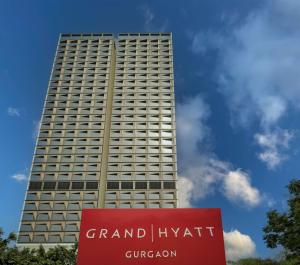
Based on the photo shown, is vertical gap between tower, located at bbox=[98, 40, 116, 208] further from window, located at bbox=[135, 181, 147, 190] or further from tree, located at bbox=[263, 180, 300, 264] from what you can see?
tree, located at bbox=[263, 180, 300, 264]

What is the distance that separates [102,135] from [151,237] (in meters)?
77.5

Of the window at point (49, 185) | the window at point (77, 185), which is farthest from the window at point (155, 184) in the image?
the window at point (49, 185)

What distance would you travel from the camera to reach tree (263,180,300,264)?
27.3 m

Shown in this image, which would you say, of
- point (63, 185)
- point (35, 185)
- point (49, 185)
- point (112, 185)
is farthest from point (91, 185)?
point (35, 185)

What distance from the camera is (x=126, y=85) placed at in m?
94.9

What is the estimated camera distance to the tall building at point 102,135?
75188mm

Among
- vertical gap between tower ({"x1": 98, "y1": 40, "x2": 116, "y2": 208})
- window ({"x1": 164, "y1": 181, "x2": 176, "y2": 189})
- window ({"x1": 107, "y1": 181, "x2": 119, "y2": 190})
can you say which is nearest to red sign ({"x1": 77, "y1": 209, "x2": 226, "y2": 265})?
vertical gap between tower ({"x1": 98, "y1": 40, "x2": 116, "y2": 208})

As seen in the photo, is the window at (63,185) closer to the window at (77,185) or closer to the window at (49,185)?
the window at (49,185)

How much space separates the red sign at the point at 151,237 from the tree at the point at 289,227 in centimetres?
2110

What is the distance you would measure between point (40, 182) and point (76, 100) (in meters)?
24.8

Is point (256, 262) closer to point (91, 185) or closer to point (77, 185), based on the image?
point (91, 185)

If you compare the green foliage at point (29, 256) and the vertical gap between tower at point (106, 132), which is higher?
the vertical gap between tower at point (106, 132)

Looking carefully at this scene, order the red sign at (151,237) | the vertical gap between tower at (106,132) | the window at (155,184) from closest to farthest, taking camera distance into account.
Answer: the red sign at (151,237)
the vertical gap between tower at (106,132)
the window at (155,184)

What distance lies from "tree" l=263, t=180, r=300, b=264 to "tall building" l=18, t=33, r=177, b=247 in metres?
47.2
